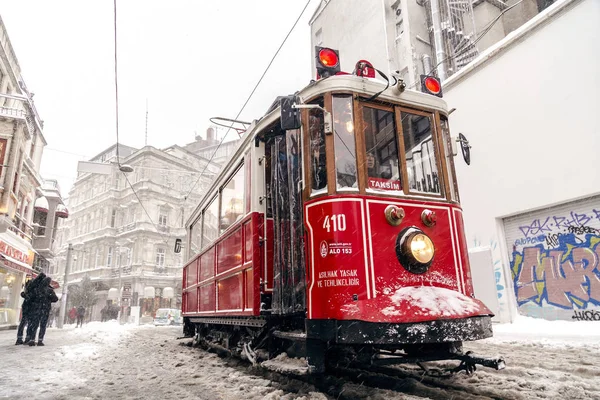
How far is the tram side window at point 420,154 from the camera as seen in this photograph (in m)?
4.36

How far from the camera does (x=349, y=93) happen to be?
4.24 meters

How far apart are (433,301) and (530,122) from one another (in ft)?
27.1

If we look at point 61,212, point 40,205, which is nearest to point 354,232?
point 40,205

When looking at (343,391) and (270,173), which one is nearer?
(343,391)

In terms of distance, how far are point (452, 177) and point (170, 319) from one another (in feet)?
87.1

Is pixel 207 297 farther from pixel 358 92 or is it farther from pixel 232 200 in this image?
pixel 358 92

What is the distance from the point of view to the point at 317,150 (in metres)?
4.20

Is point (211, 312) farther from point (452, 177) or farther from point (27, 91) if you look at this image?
point (27, 91)

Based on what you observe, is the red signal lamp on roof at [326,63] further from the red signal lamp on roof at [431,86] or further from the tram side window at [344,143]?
the red signal lamp on roof at [431,86]

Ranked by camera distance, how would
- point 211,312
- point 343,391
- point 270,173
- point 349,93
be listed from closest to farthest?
point 343,391
point 349,93
point 270,173
point 211,312

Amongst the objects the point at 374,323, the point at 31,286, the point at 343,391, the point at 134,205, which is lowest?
the point at 343,391

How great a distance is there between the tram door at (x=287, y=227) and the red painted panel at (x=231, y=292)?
2.49ft

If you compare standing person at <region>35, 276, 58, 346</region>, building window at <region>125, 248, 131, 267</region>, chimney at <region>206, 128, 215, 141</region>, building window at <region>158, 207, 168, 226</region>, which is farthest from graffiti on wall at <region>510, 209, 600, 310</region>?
chimney at <region>206, 128, 215, 141</region>

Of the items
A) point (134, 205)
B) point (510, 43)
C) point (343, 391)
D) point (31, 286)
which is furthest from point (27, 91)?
point (343, 391)
